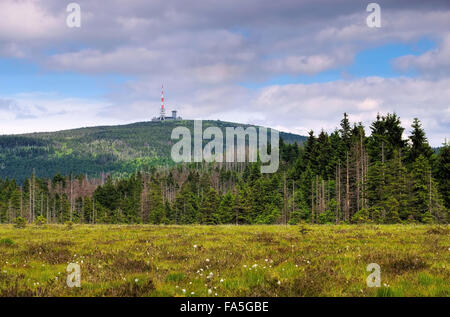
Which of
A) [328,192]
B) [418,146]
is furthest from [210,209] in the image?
[418,146]

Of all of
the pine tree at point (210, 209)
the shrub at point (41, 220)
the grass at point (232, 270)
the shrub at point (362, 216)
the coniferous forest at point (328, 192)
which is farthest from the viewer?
the pine tree at point (210, 209)

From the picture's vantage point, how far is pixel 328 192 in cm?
7381

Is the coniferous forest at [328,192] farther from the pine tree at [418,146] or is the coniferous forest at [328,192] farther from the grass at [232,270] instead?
the grass at [232,270]

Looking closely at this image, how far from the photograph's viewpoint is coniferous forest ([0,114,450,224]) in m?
46.9

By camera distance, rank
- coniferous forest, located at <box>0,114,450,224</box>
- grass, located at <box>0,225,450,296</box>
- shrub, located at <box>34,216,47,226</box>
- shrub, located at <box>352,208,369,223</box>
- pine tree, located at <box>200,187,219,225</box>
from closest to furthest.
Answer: grass, located at <box>0,225,450,296</box> → shrub, located at <box>352,208,369,223</box> → shrub, located at <box>34,216,47,226</box> → coniferous forest, located at <box>0,114,450,224</box> → pine tree, located at <box>200,187,219,225</box>

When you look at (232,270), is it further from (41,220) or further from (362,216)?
(41,220)

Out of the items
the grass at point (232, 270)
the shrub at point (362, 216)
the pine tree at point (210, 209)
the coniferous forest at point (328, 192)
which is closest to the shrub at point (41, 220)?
the coniferous forest at point (328, 192)

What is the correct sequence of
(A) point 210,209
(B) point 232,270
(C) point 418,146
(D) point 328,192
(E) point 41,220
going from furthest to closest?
(A) point 210,209 → (D) point 328,192 → (C) point 418,146 → (E) point 41,220 → (B) point 232,270

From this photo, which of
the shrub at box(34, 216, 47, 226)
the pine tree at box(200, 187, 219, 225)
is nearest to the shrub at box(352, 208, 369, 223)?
the shrub at box(34, 216, 47, 226)

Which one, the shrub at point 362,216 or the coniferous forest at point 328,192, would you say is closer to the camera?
the shrub at point 362,216

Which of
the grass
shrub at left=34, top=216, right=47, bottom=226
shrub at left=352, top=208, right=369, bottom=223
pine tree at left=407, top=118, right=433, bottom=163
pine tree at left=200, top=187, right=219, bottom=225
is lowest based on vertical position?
pine tree at left=200, top=187, right=219, bottom=225

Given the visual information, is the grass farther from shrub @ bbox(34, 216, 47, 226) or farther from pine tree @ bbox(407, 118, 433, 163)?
pine tree @ bbox(407, 118, 433, 163)

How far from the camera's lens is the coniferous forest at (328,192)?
46.9m

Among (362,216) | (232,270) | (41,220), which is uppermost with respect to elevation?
(232,270)
